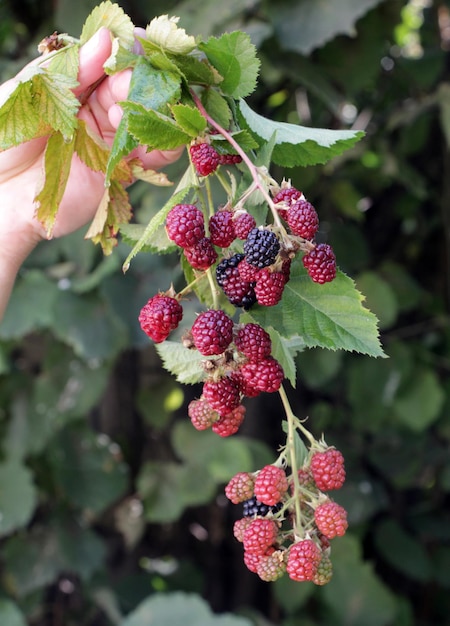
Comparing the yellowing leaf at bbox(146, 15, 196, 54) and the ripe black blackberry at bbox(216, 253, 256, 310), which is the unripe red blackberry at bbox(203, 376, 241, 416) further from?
the yellowing leaf at bbox(146, 15, 196, 54)

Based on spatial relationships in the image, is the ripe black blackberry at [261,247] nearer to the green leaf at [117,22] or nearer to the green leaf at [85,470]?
the green leaf at [117,22]

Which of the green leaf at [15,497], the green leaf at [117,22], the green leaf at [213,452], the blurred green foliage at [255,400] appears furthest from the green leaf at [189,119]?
the green leaf at [15,497]

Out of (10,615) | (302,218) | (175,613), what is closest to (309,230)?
(302,218)

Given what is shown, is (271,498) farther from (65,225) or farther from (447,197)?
(447,197)

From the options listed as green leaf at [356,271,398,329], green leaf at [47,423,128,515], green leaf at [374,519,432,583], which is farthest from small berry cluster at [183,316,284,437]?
green leaf at [374,519,432,583]

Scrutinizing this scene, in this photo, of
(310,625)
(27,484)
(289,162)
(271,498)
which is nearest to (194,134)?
(289,162)

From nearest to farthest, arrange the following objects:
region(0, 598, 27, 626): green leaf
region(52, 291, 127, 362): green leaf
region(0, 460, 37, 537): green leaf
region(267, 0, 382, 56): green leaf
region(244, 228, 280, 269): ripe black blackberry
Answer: region(244, 228, 280, 269): ripe black blackberry → region(267, 0, 382, 56): green leaf → region(52, 291, 127, 362): green leaf → region(0, 598, 27, 626): green leaf → region(0, 460, 37, 537): green leaf
